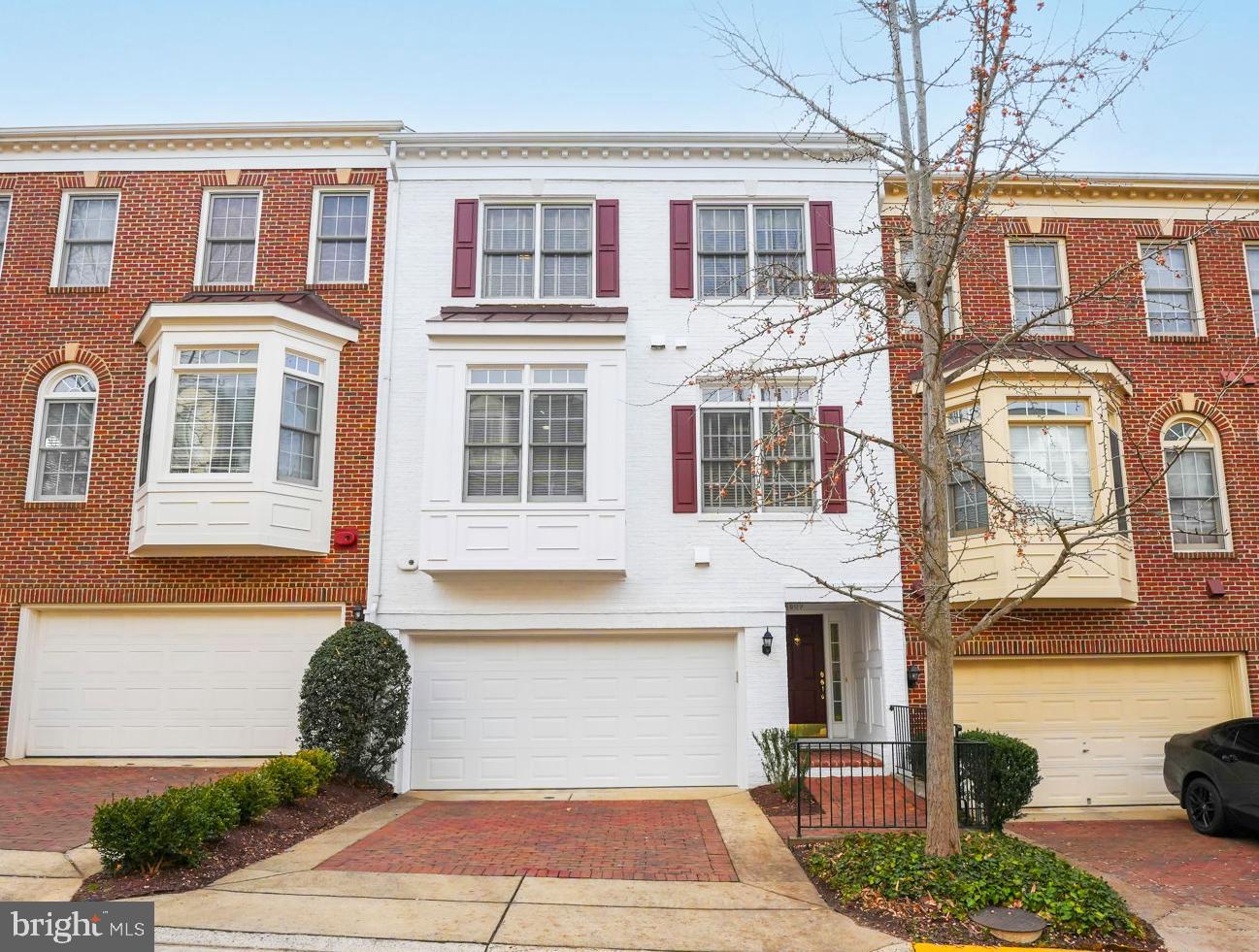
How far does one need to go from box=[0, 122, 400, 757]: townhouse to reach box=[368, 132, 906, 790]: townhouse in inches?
32.6

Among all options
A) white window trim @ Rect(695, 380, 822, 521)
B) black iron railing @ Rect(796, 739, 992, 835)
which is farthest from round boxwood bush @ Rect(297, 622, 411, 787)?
black iron railing @ Rect(796, 739, 992, 835)

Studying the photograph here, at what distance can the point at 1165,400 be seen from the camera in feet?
43.1

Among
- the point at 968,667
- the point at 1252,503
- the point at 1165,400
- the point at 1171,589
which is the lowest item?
the point at 968,667

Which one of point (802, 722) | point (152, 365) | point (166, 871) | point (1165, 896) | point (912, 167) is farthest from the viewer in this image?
point (802, 722)

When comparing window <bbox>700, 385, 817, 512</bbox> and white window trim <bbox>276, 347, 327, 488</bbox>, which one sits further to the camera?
window <bbox>700, 385, 817, 512</bbox>

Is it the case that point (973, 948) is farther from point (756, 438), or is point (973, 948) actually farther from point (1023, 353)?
point (1023, 353)

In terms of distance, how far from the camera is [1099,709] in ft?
40.9

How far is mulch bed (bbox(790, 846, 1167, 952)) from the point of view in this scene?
19.7 ft

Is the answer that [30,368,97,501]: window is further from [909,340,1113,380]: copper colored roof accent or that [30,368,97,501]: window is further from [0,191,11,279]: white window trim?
[909,340,1113,380]: copper colored roof accent

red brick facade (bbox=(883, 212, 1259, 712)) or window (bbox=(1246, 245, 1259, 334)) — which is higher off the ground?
window (bbox=(1246, 245, 1259, 334))

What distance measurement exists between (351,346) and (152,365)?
8.89 ft

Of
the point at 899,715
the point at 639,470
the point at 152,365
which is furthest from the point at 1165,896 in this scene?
the point at 152,365

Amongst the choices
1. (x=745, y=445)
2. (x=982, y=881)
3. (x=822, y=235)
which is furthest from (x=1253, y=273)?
(x=982, y=881)

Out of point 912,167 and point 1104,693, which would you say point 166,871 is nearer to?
point 912,167
